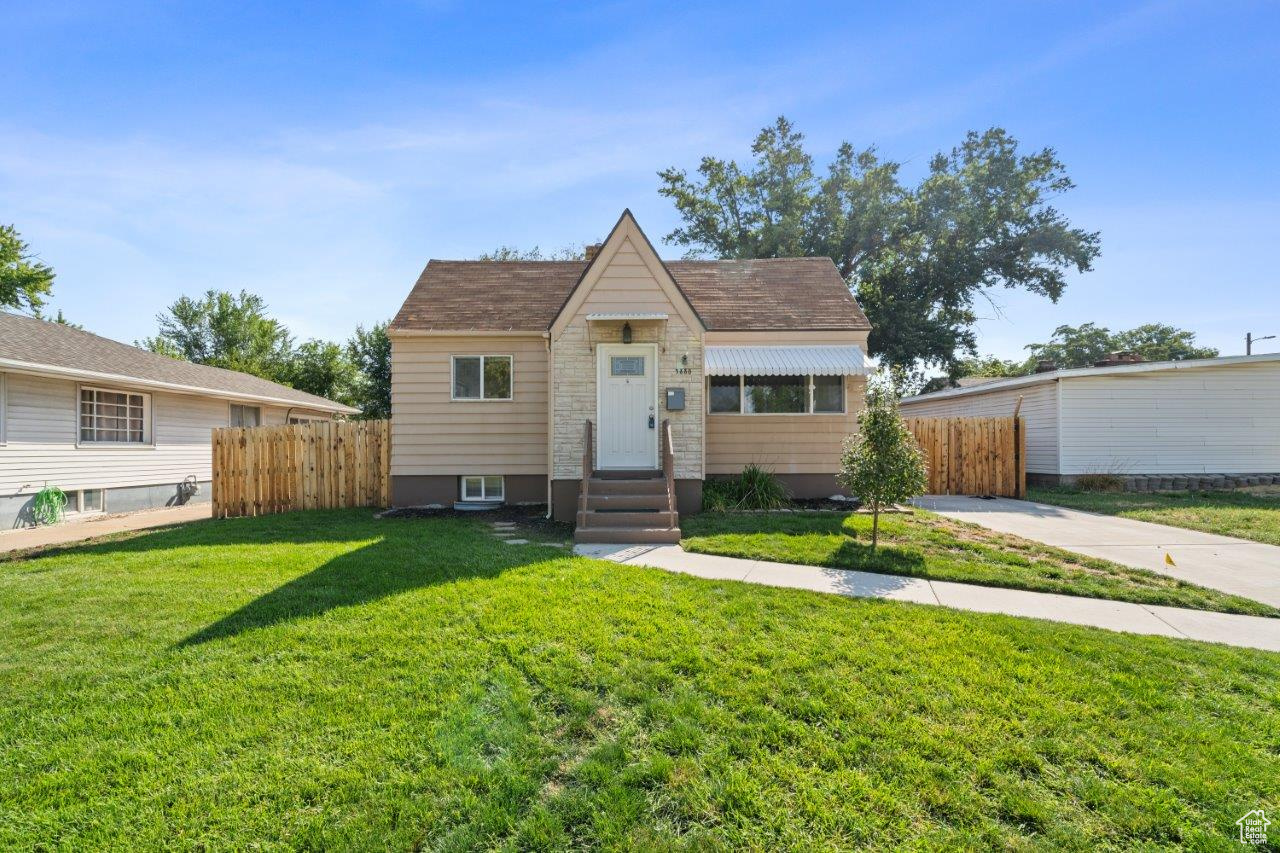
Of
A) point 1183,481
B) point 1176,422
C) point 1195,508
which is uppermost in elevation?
point 1176,422

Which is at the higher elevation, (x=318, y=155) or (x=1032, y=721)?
(x=318, y=155)

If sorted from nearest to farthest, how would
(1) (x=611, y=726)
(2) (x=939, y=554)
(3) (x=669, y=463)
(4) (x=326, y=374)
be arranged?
(1) (x=611, y=726) → (2) (x=939, y=554) → (3) (x=669, y=463) → (4) (x=326, y=374)

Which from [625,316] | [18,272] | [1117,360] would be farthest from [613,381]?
[18,272]

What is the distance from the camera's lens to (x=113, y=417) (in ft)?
50.1

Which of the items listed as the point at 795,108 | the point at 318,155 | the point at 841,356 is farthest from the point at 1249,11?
the point at 795,108

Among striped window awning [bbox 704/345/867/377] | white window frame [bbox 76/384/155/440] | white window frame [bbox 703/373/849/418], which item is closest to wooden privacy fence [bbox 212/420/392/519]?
white window frame [bbox 76/384/155/440]

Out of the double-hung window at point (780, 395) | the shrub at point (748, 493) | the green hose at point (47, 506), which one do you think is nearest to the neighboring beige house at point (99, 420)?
the green hose at point (47, 506)

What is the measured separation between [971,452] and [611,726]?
1643 centimetres

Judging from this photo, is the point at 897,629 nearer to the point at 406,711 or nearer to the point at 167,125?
the point at 406,711

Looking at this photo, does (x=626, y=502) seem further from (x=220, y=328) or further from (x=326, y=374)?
(x=220, y=328)

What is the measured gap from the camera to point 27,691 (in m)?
3.90

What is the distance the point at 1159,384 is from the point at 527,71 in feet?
70.7

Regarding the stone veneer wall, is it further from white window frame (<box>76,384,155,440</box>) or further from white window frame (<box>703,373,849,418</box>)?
white window frame (<box>76,384,155,440</box>)

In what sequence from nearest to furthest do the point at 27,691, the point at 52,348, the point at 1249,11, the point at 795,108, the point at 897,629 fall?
1. the point at 27,691
2. the point at 897,629
3. the point at 1249,11
4. the point at 52,348
5. the point at 795,108
